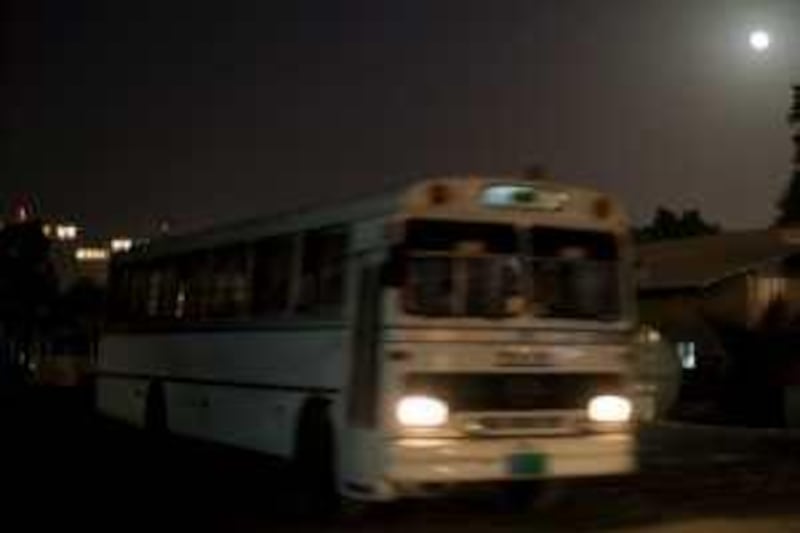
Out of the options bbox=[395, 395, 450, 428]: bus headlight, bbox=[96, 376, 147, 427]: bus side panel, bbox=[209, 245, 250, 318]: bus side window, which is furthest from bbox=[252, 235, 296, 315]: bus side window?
bbox=[96, 376, 147, 427]: bus side panel

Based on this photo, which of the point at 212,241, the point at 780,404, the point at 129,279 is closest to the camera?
the point at 212,241

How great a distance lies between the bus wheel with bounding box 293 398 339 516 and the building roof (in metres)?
28.9

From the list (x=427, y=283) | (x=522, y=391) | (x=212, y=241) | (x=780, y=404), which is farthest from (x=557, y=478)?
(x=780, y=404)

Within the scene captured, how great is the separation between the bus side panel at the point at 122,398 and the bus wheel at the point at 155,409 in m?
0.26

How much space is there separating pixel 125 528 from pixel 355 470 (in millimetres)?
2136

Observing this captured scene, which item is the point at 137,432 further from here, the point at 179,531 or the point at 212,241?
the point at 179,531

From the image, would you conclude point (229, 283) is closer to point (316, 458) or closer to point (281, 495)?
point (281, 495)

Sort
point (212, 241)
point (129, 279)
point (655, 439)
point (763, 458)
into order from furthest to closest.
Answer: point (655, 439) → point (129, 279) → point (763, 458) → point (212, 241)

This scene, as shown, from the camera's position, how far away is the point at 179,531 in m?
16.7

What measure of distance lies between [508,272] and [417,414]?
162 cm

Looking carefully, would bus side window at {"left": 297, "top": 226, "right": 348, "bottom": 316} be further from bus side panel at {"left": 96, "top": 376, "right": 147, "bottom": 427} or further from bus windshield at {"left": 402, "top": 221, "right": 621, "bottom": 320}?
bus side panel at {"left": 96, "top": 376, "right": 147, "bottom": 427}

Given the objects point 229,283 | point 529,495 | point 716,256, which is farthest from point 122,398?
point 716,256

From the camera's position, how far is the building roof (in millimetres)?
50594

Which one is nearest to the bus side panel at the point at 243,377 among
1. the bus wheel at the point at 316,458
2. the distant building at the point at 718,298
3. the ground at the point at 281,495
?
the bus wheel at the point at 316,458
